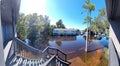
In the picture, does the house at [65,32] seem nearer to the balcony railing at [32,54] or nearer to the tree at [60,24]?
the tree at [60,24]

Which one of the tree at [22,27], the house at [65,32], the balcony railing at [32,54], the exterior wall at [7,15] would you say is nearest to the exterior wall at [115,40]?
the balcony railing at [32,54]

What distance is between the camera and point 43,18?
11.3 feet

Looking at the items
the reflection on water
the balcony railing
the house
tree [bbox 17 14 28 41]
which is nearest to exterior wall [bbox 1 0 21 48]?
the balcony railing

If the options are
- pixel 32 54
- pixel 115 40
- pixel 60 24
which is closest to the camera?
pixel 115 40

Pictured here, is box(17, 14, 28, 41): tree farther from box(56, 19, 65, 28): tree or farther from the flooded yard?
box(56, 19, 65, 28): tree

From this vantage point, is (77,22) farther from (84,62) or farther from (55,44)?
(84,62)

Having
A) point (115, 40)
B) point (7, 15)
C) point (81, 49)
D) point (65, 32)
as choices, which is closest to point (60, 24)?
point (65, 32)

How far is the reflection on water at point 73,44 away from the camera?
11.8 ft

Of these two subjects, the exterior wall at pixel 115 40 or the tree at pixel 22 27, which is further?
the tree at pixel 22 27

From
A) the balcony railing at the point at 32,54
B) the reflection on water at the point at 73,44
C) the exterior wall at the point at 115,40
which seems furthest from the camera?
the reflection on water at the point at 73,44

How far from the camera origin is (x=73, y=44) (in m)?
3.73

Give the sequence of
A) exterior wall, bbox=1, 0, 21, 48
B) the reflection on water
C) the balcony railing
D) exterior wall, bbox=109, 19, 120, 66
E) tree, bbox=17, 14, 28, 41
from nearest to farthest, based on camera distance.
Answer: exterior wall, bbox=109, 19, 120, 66
exterior wall, bbox=1, 0, 21, 48
the balcony railing
tree, bbox=17, 14, 28, 41
the reflection on water

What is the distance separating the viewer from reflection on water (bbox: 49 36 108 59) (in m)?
3.61

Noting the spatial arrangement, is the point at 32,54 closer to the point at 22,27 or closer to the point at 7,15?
the point at 22,27
